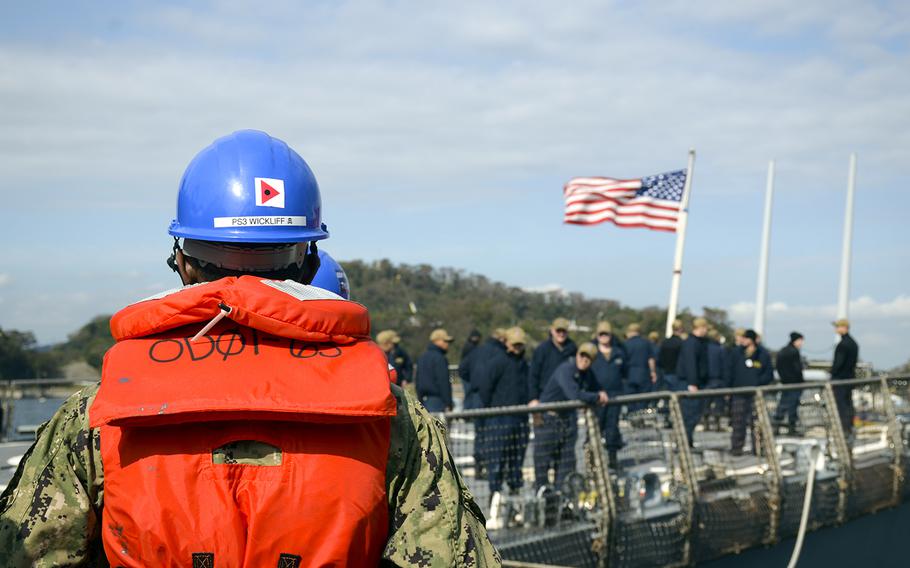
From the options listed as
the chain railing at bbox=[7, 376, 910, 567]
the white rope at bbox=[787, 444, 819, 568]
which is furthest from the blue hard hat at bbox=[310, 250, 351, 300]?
the white rope at bbox=[787, 444, 819, 568]

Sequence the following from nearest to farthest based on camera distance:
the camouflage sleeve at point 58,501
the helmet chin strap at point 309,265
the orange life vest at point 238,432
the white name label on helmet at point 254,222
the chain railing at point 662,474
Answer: the orange life vest at point 238,432 → the camouflage sleeve at point 58,501 → the white name label on helmet at point 254,222 → the helmet chin strap at point 309,265 → the chain railing at point 662,474

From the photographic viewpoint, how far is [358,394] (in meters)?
2.01

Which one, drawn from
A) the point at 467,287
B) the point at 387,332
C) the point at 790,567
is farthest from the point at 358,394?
the point at 467,287

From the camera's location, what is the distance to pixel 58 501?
2.07m

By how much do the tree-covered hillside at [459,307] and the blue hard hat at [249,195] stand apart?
24.4 metres

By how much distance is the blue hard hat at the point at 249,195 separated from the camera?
7.70 feet

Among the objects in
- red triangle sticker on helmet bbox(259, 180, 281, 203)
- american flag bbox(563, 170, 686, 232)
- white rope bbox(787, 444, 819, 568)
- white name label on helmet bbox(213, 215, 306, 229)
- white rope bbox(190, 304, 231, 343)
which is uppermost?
american flag bbox(563, 170, 686, 232)

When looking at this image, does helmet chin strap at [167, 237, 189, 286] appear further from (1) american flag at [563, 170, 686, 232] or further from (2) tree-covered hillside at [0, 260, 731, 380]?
(2) tree-covered hillside at [0, 260, 731, 380]

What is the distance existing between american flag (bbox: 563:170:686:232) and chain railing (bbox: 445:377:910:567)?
9518mm

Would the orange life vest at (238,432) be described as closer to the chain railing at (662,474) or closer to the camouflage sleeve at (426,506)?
the camouflage sleeve at (426,506)

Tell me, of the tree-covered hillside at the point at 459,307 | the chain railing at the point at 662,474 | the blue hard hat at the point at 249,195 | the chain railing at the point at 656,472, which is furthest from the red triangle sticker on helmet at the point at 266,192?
the tree-covered hillside at the point at 459,307

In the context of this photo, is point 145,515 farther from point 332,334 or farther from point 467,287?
point 467,287

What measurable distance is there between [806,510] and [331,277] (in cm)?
758

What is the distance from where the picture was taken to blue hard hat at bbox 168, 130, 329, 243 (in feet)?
7.70
